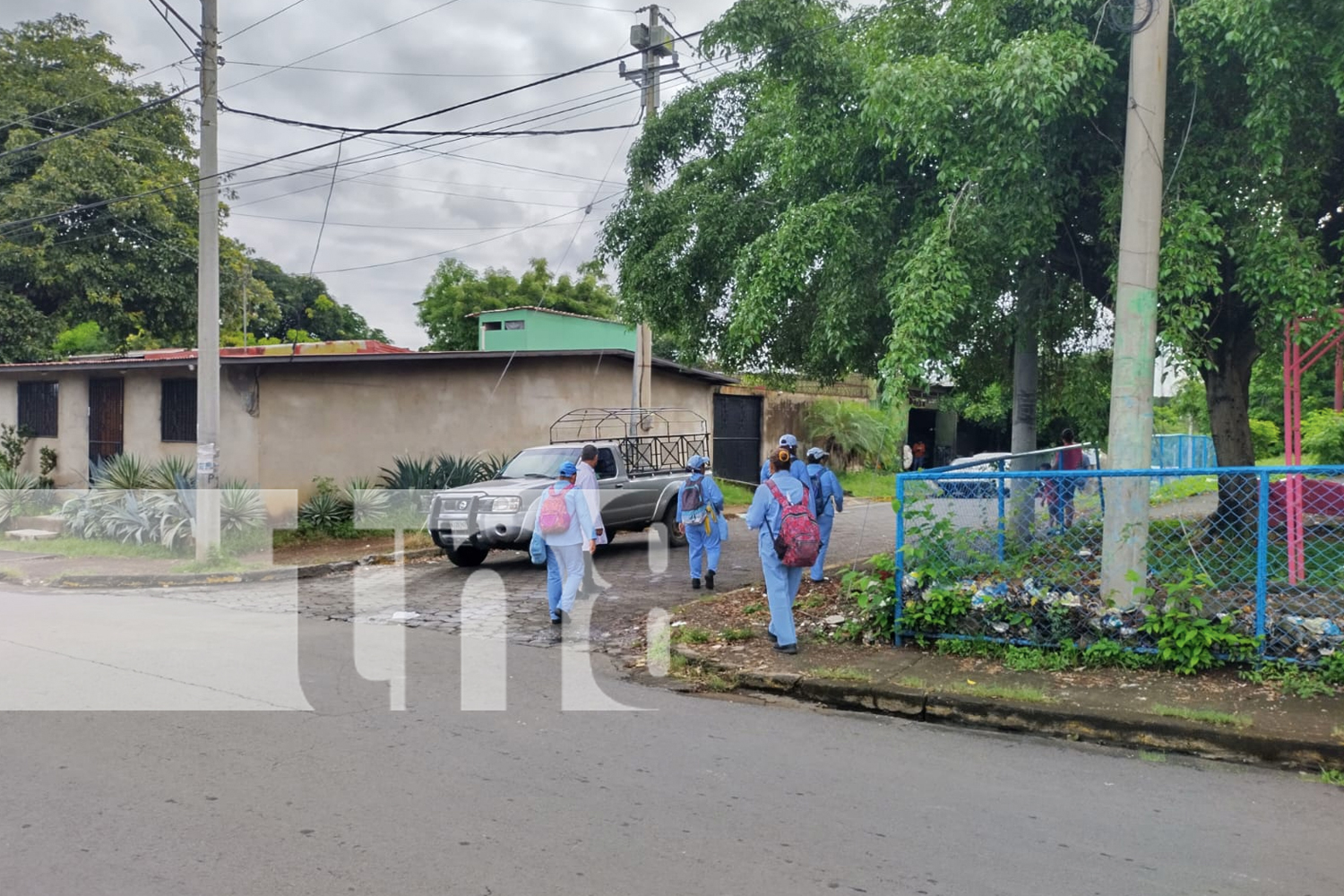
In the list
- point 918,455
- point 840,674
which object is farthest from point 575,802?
point 918,455

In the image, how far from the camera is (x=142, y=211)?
26.4 meters

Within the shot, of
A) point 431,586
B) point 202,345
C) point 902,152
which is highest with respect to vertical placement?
point 902,152

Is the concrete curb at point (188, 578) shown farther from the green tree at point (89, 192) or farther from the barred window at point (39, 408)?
the green tree at point (89, 192)

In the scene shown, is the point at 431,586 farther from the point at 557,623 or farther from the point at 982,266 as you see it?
the point at 982,266

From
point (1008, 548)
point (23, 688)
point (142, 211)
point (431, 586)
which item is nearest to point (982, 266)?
point (1008, 548)

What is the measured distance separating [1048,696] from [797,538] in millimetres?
2162

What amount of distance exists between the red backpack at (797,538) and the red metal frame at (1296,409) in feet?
11.4

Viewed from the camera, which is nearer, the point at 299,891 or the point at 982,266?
the point at 299,891

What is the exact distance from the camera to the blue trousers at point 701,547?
1139 cm

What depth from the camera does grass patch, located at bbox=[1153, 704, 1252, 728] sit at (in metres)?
5.81

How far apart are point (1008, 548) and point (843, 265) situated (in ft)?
11.4

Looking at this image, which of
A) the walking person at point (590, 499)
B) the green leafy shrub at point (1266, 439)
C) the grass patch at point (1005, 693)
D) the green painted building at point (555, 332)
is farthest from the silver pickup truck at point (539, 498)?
the green leafy shrub at point (1266, 439)

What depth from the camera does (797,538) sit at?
25.5 feet

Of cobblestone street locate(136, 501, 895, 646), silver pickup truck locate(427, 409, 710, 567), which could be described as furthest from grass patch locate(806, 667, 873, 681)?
silver pickup truck locate(427, 409, 710, 567)
